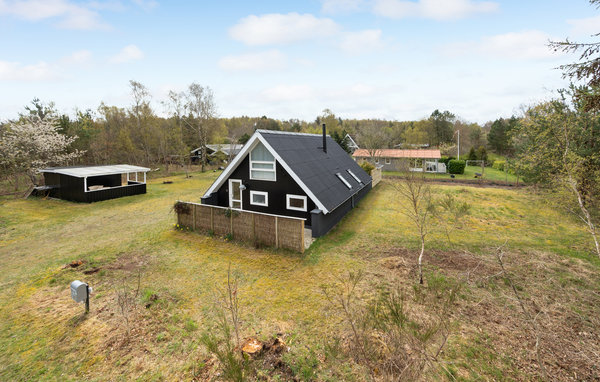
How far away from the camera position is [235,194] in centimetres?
1419

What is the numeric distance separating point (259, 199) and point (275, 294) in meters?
6.82

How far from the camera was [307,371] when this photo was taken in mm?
4605

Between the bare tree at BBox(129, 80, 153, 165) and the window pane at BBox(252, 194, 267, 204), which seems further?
the bare tree at BBox(129, 80, 153, 165)

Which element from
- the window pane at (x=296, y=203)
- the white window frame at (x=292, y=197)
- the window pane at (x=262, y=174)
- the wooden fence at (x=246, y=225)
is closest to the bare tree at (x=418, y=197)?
the wooden fence at (x=246, y=225)

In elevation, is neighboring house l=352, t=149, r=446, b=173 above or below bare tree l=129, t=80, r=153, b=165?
below

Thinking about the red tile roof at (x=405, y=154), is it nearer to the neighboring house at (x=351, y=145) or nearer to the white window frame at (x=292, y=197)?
the neighboring house at (x=351, y=145)

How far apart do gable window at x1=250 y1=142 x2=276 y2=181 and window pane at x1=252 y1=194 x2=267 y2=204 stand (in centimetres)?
93

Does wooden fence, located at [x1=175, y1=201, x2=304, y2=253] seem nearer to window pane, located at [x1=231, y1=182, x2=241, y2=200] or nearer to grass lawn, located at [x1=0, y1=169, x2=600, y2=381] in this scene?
grass lawn, located at [x1=0, y1=169, x2=600, y2=381]

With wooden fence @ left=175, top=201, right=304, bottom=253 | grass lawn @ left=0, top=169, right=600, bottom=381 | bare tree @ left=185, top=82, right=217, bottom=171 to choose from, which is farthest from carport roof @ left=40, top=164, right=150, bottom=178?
bare tree @ left=185, top=82, right=217, bottom=171

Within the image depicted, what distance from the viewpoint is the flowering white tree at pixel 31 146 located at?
2067 cm

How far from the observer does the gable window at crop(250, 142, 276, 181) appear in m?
12.7

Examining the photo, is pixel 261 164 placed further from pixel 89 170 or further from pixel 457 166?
pixel 457 166

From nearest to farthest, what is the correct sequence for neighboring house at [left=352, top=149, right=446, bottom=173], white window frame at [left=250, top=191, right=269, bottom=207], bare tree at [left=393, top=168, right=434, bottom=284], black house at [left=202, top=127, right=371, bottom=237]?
bare tree at [left=393, top=168, right=434, bottom=284]
black house at [left=202, top=127, right=371, bottom=237]
white window frame at [left=250, top=191, right=269, bottom=207]
neighboring house at [left=352, top=149, right=446, bottom=173]

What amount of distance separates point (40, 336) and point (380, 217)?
13822 mm
